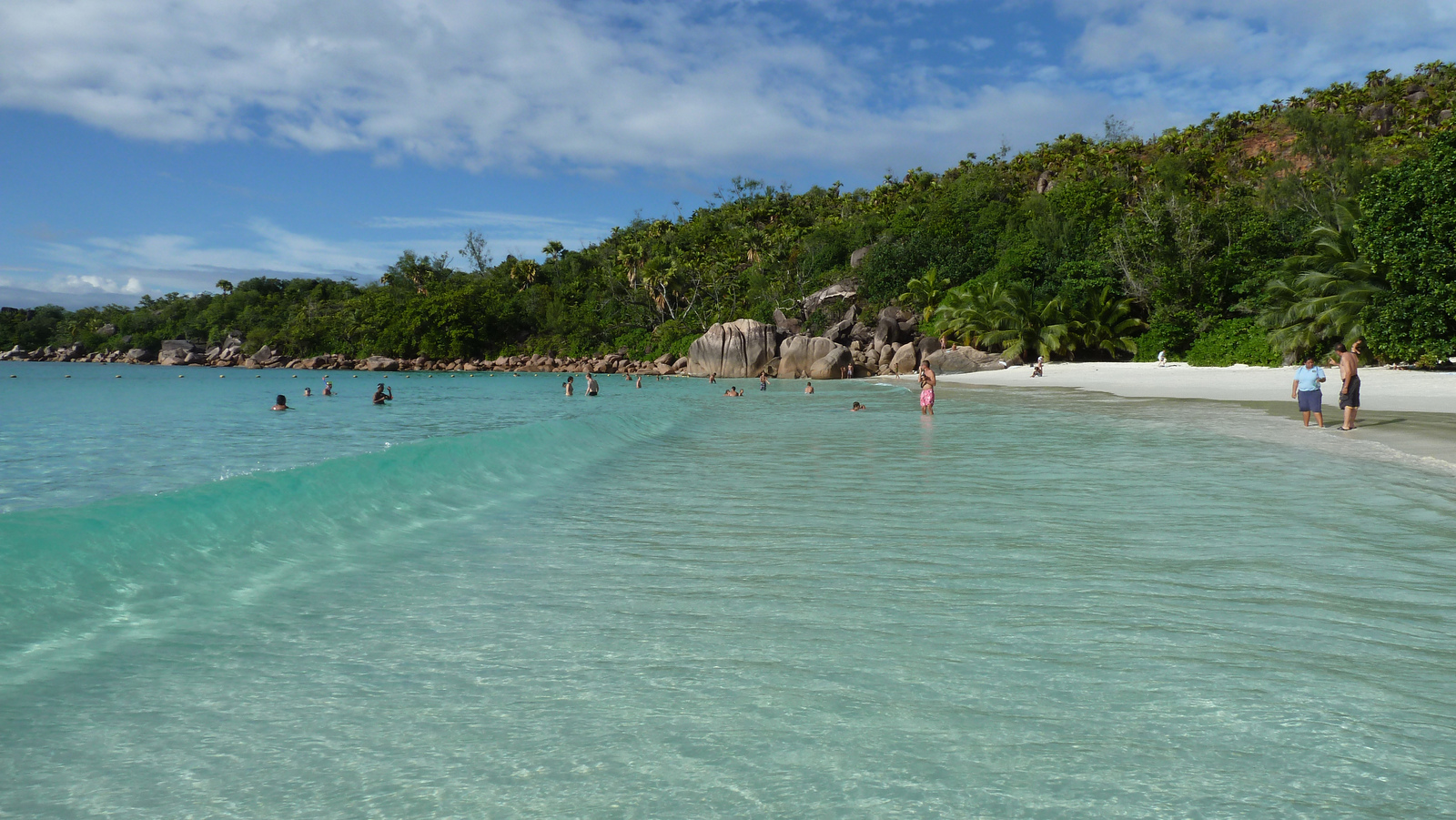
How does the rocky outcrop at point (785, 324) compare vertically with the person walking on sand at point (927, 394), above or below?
above

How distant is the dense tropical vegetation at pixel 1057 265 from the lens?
2773 centimetres

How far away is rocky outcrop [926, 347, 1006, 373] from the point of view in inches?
1868

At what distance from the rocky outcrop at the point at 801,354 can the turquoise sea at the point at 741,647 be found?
4375 cm

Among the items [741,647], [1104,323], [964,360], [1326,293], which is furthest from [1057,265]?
[741,647]

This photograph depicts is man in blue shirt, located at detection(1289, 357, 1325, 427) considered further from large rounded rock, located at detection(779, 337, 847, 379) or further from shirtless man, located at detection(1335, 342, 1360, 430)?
large rounded rock, located at detection(779, 337, 847, 379)

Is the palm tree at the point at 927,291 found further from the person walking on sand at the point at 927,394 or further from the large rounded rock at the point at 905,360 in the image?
the person walking on sand at the point at 927,394

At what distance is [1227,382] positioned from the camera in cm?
2861

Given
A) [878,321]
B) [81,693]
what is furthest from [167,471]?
[878,321]

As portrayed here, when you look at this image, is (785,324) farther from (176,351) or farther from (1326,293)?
(176,351)

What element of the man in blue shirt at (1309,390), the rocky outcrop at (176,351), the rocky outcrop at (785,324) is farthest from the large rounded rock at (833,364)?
the rocky outcrop at (176,351)

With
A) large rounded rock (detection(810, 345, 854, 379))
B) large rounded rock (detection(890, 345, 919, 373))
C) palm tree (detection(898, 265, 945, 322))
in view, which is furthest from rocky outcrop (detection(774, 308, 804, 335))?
large rounded rock (detection(890, 345, 919, 373))

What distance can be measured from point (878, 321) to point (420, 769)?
5740 cm

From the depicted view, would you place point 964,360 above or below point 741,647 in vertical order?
above

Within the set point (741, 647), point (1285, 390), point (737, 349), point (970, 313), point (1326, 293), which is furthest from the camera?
point (737, 349)
